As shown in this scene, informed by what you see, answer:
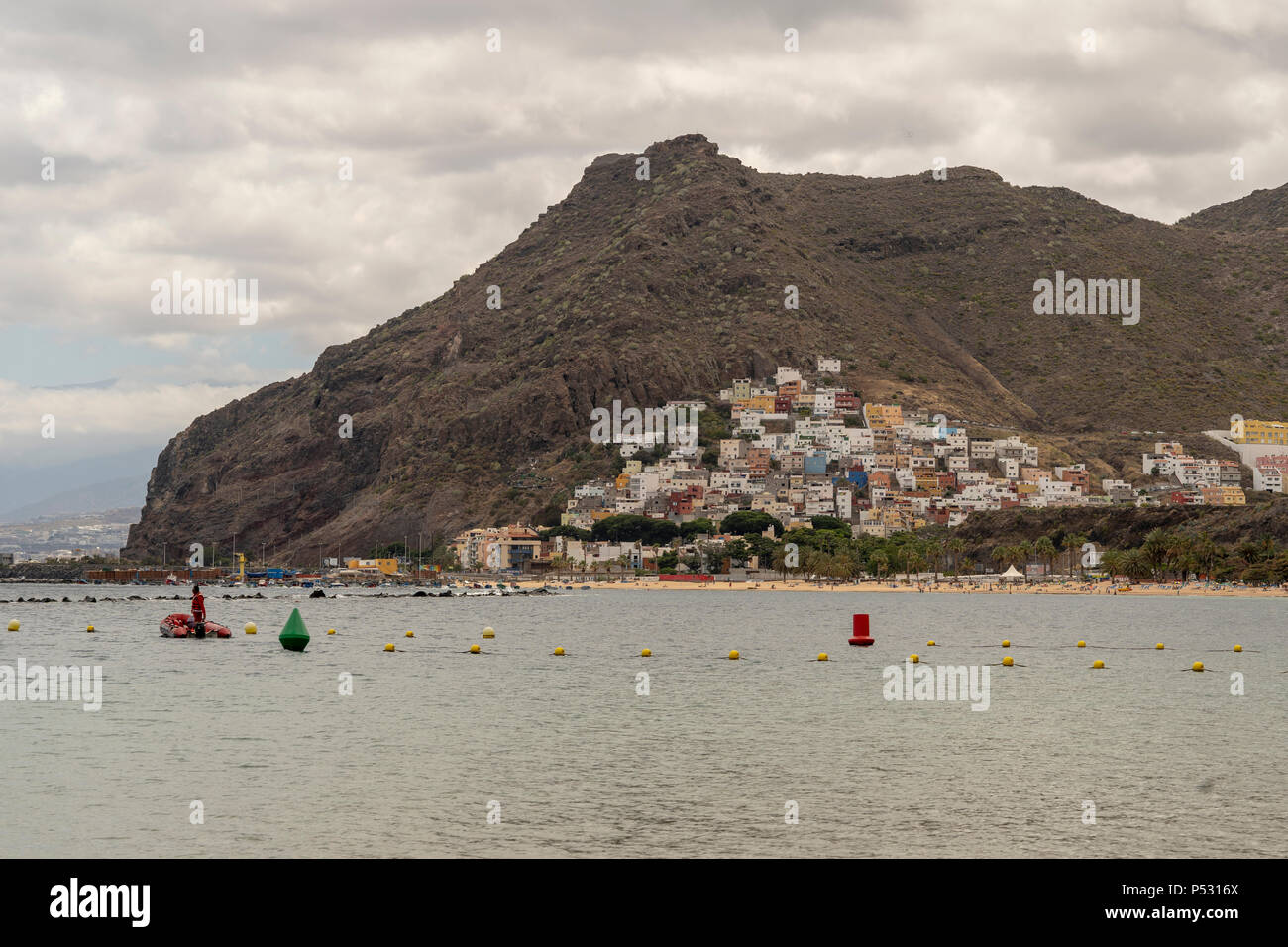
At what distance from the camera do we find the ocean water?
2877 cm

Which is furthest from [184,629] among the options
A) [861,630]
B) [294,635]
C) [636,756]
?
[636,756]

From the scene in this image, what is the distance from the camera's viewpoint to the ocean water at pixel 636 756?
2877 cm

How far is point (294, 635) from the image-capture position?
88312 millimetres

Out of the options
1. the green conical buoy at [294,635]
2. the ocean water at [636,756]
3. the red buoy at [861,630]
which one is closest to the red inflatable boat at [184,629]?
the ocean water at [636,756]

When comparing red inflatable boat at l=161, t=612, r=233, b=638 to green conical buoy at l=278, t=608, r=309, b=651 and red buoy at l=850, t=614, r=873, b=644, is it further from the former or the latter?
A: red buoy at l=850, t=614, r=873, b=644

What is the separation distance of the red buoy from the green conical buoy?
119 feet

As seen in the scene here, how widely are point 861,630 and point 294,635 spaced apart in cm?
3741

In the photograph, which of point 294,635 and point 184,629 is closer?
point 294,635

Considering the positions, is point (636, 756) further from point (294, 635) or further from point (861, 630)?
point (861, 630)

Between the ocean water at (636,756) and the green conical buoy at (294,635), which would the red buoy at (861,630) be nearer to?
the ocean water at (636,756)

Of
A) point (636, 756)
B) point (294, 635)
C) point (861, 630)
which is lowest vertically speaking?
point (861, 630)

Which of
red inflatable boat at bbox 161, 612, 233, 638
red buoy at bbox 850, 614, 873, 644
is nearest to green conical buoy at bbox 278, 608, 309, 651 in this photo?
red inflatable boat at bbox 161, 612, 233, 638

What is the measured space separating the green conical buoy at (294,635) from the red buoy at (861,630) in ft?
119
